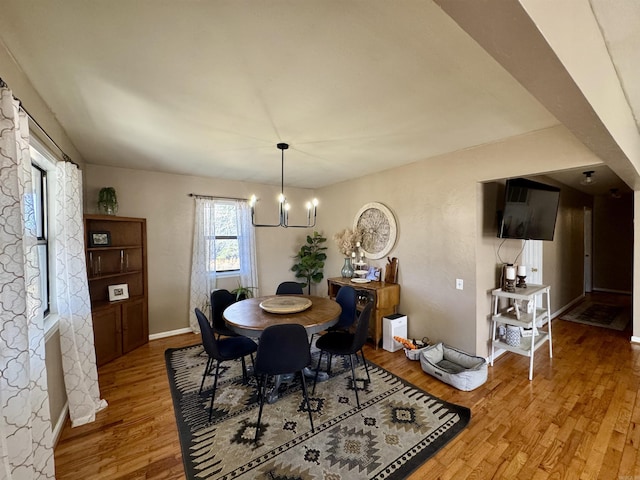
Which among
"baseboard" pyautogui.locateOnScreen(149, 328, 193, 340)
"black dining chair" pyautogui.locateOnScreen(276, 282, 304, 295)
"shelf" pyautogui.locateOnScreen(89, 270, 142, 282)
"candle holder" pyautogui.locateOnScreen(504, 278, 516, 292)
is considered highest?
"shelf" pyautogui.locateOnScreen(89, 270, 142, 282)

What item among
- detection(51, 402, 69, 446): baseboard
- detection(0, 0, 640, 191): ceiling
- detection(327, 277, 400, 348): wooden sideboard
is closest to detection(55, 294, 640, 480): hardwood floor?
detection(51, 402, 69, 446): baseboard

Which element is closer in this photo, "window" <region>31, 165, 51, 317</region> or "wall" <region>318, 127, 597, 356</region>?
"window" <region>31, 165, 51, 317</region>

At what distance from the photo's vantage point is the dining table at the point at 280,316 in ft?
7.18

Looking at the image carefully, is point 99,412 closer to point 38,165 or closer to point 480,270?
point 38,165

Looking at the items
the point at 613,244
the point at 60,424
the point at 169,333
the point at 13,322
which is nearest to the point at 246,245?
the point at 169,333

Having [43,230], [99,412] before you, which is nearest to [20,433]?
[99,412]

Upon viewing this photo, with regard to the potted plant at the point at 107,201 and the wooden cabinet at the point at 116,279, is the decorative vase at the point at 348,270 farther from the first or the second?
the potted plant at the point at 107,201

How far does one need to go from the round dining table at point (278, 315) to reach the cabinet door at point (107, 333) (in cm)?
171

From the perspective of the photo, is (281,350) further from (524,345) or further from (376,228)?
(524,345)

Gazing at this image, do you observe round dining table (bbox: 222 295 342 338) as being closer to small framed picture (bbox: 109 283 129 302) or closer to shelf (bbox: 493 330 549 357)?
small framed picture (bbox: 109 283 129 302)

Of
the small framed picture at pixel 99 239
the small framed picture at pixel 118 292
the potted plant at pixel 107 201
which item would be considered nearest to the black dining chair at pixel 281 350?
the small framed picture at pixel 118 292

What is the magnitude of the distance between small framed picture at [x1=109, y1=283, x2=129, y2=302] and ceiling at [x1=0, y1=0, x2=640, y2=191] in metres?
1.76

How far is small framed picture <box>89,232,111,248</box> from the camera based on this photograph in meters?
3.25

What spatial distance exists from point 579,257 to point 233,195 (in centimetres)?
718
